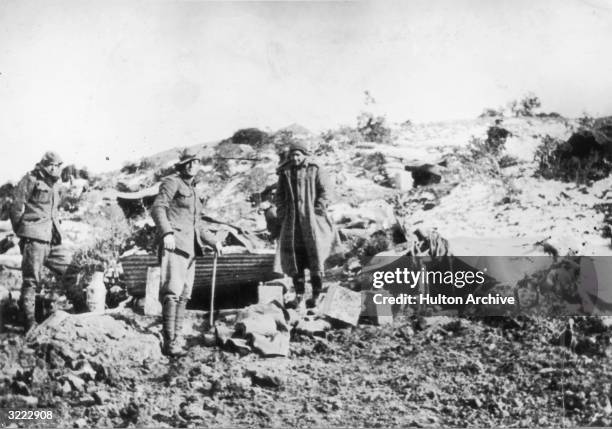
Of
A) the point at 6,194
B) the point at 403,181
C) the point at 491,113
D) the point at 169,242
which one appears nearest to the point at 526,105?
the point at 491,113

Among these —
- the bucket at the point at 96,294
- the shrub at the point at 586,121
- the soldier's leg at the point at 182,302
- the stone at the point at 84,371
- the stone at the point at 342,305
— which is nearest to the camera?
the stone at the point at 84,371

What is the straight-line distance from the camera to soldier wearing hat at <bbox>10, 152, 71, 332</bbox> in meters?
6.14

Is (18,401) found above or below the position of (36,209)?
below

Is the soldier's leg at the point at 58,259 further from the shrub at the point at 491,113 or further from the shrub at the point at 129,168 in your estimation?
the shrub at the point at 491,113

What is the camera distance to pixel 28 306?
612cm

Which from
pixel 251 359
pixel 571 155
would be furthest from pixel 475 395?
pixel 571 155

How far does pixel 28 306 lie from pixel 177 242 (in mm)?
1568

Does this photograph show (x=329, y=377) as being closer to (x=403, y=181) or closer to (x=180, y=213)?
(x=180, y=213)

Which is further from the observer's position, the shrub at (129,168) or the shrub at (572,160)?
the shrub at (129,168)

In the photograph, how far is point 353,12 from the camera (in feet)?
22.6

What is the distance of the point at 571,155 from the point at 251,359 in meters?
4.00

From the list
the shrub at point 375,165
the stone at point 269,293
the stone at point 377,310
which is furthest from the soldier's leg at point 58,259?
the shrub at point 375,165

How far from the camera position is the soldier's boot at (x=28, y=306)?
6.12m

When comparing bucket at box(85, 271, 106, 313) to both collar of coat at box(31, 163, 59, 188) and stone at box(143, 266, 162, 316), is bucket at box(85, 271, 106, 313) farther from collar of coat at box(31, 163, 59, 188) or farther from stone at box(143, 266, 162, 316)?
collar of coat at box(31, 163, 59, 188)
